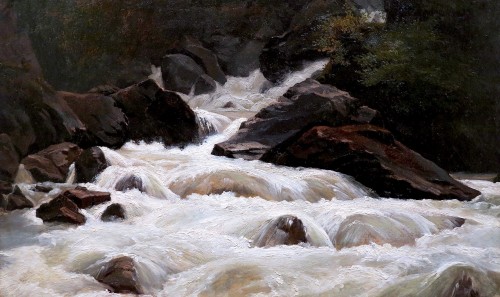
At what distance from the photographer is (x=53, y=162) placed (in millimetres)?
8227

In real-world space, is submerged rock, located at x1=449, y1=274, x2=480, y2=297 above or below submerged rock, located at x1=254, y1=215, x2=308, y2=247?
above

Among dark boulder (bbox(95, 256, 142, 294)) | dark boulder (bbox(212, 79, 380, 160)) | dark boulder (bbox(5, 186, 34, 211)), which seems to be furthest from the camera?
dark boulder (bbox(212, 79, 380, 160))

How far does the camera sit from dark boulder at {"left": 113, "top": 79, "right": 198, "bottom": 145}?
421 inches

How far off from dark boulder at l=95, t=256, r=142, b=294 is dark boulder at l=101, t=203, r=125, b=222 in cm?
165

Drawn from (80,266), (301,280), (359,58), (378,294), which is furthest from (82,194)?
(359,58)

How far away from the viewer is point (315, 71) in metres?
15.1

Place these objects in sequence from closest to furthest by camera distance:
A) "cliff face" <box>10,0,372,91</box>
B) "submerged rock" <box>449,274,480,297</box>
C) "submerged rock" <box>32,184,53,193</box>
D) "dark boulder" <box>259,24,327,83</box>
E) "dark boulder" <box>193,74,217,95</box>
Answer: "submerged rock" <box>449,274,480,297</box> → "submerged rock" <box>32,184,53,193</box> → "cliff face" <box>10,0,372,91</box> → "dark boulder" <box>259,24,327,83</box> → "dark boulder" <box>193,74,217,95</box>

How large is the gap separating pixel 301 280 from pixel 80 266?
179cm

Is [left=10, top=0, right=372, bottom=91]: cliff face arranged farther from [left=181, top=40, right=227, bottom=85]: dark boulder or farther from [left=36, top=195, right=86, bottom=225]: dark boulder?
[left=36, top=195, right=86, bottom=225]: dark boulder

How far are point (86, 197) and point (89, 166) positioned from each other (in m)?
1.19

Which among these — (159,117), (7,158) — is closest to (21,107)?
(7,158)

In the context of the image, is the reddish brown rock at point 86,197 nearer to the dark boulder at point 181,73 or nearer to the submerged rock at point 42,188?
the submerged rock at point 42,188

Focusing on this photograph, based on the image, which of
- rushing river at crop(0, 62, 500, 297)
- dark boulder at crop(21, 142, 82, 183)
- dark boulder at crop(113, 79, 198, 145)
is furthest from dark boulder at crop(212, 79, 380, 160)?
dark boulder at crop(21, 142, 82, 183)

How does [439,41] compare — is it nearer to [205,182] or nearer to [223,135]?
[223,135]
